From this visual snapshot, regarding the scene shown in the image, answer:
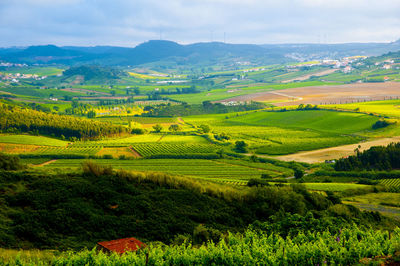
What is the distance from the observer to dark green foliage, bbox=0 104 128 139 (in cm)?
11306

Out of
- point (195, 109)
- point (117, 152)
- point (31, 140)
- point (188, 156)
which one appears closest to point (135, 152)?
point (117, 152)

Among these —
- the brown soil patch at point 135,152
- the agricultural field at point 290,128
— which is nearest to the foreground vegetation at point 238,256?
the brown soil patch at point 135,152

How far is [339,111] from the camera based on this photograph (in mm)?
137375

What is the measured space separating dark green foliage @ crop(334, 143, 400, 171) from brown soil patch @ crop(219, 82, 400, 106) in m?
79.5

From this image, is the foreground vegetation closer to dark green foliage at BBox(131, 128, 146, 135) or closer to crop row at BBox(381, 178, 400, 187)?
crop row at BBox(381, 178, 400, 187)

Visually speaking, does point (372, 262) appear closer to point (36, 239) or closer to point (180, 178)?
point (36, 239)

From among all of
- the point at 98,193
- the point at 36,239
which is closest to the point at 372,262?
the point at 36,239

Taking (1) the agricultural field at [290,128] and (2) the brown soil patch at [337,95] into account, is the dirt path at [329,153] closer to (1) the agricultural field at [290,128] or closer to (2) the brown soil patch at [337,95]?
(1) the agricultural field at [290,128]

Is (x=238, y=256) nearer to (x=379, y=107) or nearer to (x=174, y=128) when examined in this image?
(x=174, y=128)

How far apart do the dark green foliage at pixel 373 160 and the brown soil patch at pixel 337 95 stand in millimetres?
79516

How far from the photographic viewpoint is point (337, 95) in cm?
17825

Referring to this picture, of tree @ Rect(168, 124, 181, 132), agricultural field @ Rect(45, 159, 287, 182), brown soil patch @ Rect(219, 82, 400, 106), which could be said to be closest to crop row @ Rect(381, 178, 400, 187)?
agricultural field @ Rect(45, 159, 287, 182)

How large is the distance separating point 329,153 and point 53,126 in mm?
79970

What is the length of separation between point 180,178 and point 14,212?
1772cm
